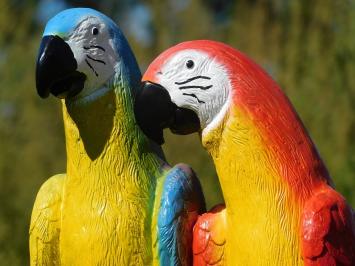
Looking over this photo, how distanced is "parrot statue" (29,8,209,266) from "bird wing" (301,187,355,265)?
36 centimetres

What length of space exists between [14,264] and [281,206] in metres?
3.69

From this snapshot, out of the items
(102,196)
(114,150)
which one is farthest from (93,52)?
(102,196)

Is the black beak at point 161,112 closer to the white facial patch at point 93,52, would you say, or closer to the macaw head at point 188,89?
the macaw head at point 188,89

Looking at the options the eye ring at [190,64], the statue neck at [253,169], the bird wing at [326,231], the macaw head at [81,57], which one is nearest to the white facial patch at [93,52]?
the macaw head at [81,57]

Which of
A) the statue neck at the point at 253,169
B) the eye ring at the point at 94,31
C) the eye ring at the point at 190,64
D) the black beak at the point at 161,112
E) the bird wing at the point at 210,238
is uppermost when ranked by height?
the eye ring at the point at 94,31

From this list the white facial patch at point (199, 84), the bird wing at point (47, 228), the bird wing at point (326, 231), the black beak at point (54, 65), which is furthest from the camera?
the bird wing at point (47, 228)

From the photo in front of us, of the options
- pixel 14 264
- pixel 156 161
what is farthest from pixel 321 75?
pixel 156 161

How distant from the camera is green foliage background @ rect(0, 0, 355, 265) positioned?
555 centimetres

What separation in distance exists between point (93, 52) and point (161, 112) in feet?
0.90

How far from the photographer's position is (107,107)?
2.24 m

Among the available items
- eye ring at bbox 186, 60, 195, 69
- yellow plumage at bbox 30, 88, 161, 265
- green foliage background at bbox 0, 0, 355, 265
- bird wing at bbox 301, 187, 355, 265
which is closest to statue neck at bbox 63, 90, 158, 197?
yellow plumage at bbox 30, 88, 161, 265

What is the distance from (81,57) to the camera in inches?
86.7

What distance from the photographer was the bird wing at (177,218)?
7.04ft

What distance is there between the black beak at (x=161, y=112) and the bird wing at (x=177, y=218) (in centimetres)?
14
